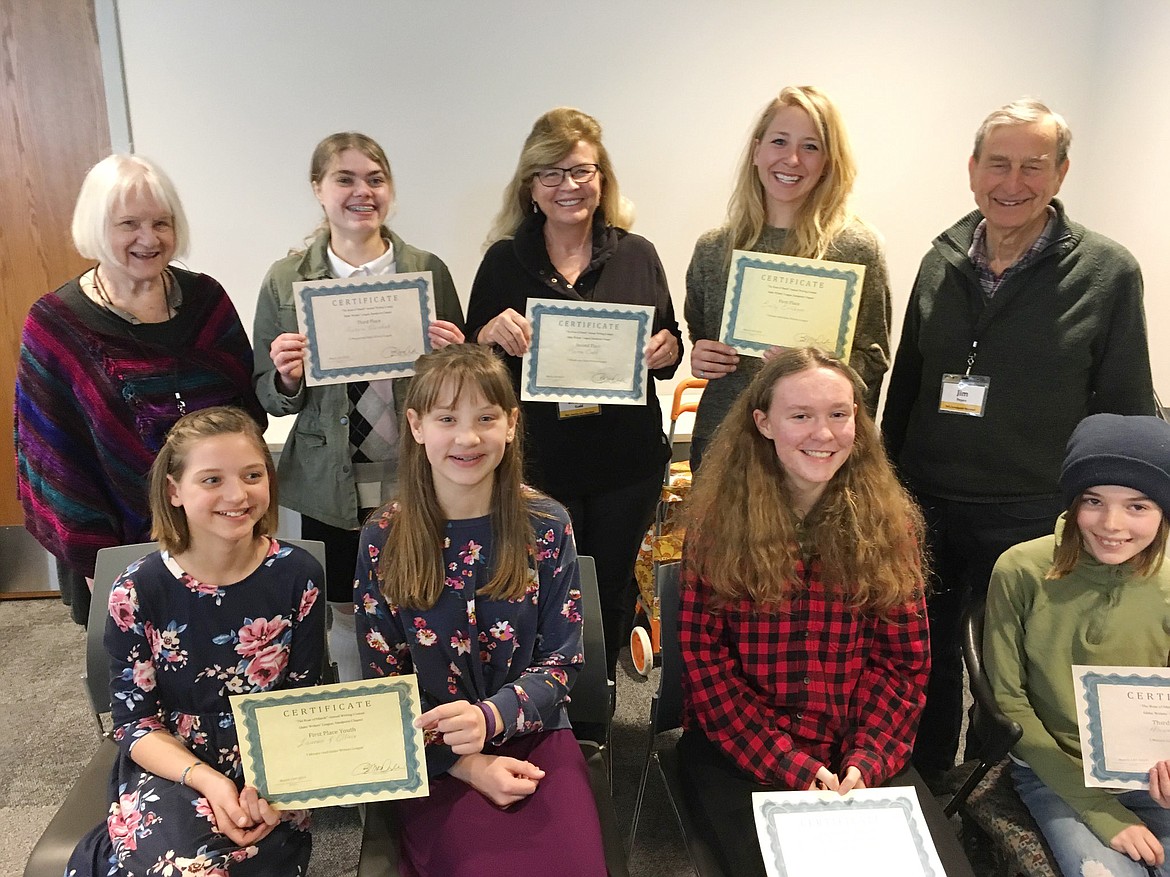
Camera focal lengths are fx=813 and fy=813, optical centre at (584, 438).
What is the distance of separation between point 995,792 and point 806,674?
0.53m

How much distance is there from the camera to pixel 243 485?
65.8 inches

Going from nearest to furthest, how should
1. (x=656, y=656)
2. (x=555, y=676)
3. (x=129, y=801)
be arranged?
(x=129, y=801), (x=555, y=676), (x=656, y=656)

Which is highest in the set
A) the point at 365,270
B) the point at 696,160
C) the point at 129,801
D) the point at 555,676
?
the point at 696,160

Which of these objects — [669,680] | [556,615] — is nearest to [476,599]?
[556,615]

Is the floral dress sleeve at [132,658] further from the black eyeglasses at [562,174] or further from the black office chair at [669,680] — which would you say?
the black eyeglasses at [562,174]

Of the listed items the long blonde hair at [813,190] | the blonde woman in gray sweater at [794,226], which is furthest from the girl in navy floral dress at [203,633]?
the long blonde hair at [813,190]

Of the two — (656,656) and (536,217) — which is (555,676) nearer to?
(536,217)

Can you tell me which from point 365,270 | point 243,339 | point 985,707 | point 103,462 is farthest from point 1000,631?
point 103,462

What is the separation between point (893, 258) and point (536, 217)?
2.22 meters

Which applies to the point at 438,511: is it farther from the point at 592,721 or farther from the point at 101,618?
the point at 101,618

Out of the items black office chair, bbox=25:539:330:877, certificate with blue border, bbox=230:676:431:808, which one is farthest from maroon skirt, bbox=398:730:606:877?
black office chair, bbox=25:539:330:877

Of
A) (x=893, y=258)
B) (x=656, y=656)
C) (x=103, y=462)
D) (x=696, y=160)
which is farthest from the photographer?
(x=893, y=258)

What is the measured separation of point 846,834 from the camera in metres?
1.53
